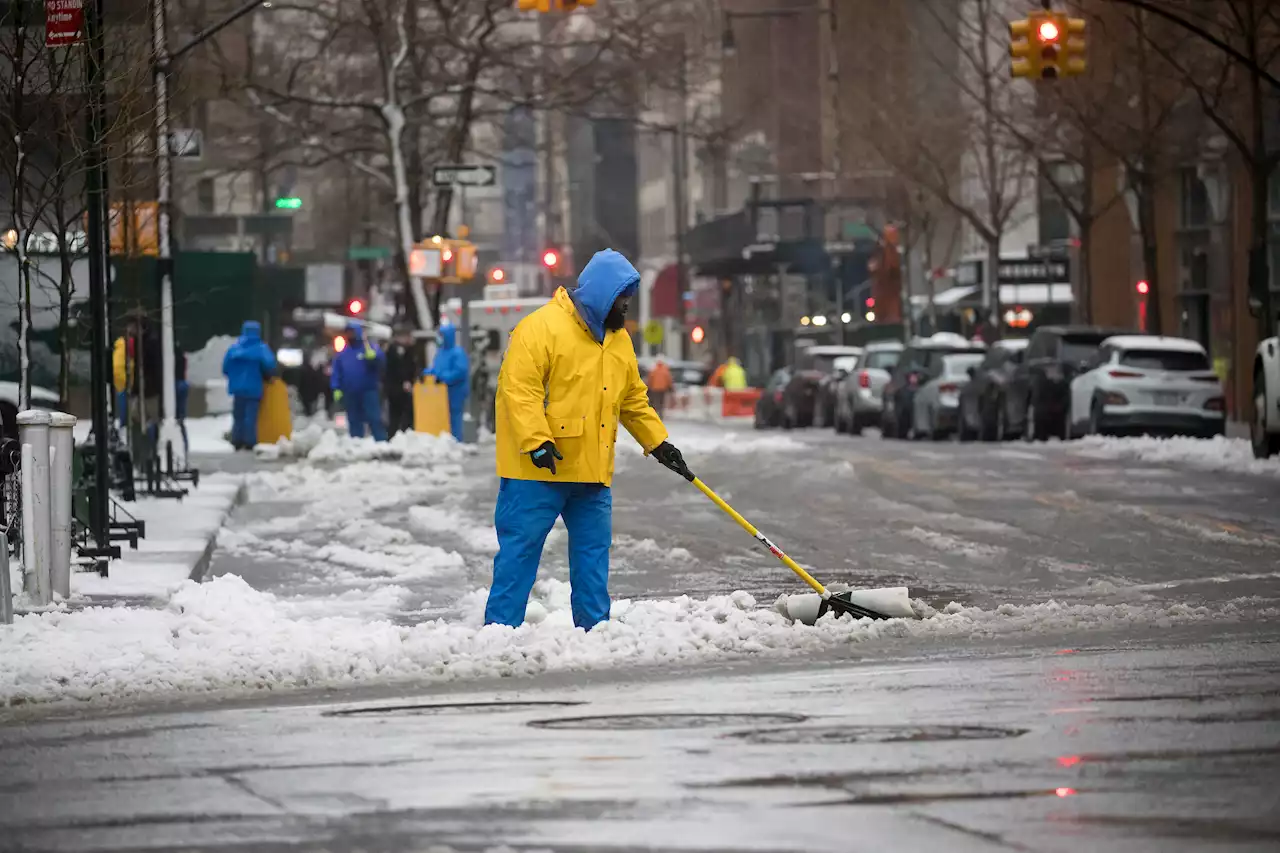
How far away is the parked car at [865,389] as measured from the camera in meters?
44.8

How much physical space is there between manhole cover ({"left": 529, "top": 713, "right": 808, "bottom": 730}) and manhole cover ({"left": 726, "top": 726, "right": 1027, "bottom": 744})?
0.23 meters

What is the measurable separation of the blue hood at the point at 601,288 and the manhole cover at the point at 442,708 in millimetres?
2485

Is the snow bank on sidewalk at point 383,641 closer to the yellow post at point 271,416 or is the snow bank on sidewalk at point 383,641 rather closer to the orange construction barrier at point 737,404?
the yellow post at point 271,416

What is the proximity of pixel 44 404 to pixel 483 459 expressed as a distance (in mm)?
7492

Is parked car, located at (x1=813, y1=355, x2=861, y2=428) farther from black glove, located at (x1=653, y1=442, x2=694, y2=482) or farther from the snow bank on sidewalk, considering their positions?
black glove, located at (x1=653, y1=442, x2=694, y2=482)

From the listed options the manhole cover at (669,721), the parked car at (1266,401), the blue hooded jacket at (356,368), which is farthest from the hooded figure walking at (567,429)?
the blue hooded jacket at (356,368)

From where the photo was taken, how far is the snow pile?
2727 cm

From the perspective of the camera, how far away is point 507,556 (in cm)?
1140

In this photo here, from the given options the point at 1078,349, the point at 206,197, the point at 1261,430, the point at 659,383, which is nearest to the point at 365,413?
the point at 1078,349

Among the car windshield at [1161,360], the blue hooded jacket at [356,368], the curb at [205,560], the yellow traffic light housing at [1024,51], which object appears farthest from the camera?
the blue hooded jacket at [356,368]

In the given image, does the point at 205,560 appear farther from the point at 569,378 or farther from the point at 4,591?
the point at 569,378

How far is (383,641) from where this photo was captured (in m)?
11.0

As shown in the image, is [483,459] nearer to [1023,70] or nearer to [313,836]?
[1023,70]

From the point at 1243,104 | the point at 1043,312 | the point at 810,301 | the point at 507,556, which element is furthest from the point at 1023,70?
the point at 810,301
